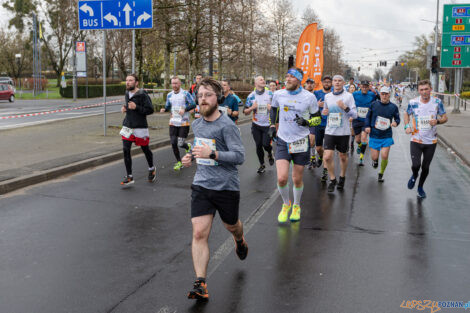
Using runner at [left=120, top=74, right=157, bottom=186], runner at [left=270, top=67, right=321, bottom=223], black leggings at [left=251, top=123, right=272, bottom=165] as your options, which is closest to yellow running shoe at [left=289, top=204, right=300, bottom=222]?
runner at [left=270, top=67, right=321, bottom=223]

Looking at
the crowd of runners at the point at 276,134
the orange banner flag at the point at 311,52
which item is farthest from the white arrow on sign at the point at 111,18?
the orange banner flag at the point at 311,52

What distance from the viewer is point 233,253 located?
520 centimetres

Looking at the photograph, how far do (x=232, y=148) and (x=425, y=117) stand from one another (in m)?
4.82

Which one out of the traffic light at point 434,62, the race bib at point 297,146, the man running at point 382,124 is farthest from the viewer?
the traffic light at point 434,62

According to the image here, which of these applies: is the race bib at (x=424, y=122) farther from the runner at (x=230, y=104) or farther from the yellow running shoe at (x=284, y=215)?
the runner at (x=230, y=104)


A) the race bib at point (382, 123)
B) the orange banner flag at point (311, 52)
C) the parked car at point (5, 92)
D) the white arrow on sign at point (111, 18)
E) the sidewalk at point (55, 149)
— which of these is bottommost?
the sidewalk at point (55, 149)

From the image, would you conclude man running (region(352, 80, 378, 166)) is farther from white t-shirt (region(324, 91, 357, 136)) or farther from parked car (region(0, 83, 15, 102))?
parked car (region(0, 83, 15, 102))

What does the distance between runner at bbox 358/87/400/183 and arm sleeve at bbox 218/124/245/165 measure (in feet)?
19.0

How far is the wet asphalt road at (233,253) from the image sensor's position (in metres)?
4.07

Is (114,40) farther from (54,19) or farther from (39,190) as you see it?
(39,190)

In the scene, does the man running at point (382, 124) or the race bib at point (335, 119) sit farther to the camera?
the man running at point (382, 124)

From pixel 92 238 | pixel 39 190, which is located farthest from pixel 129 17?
pixel 92 238

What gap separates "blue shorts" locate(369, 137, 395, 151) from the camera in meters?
9.56

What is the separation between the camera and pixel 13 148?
12.4 meters
